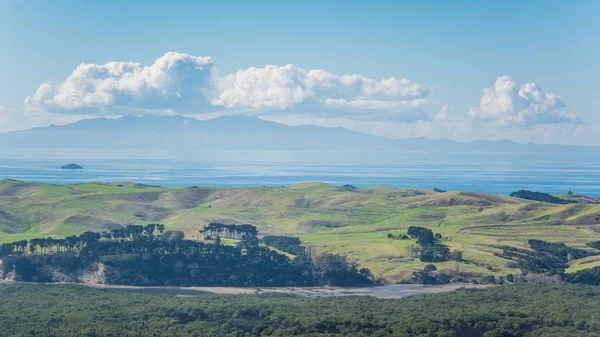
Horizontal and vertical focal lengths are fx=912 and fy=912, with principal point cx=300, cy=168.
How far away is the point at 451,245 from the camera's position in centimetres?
16300

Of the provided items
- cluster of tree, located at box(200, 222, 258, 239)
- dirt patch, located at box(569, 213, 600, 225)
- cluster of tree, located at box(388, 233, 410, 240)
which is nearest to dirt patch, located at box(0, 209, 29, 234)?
cluster of tree, located at box(200, 222, 258, 239)

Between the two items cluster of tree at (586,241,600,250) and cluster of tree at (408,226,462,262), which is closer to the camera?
cluster of tree at (408,226,462,262)

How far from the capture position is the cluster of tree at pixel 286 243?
159 metres

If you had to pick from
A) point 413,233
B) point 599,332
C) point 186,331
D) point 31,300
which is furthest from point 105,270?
point 599,332

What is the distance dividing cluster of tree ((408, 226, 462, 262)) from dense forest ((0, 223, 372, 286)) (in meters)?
14.9

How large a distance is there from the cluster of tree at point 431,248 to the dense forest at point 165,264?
588 inches

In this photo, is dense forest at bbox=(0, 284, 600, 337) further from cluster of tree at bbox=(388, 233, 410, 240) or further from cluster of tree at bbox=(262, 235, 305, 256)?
cluster of tree at bbox=(388, 233, 410, 240)

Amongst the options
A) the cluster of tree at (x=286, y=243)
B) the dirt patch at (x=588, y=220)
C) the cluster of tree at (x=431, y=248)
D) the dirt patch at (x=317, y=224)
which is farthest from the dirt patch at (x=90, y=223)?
the dirt patch at (x=588, y=220)

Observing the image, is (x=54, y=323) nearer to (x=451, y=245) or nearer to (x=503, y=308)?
(x=503, y=308)

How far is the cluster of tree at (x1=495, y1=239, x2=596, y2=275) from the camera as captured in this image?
142m

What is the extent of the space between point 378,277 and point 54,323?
60.8 metres

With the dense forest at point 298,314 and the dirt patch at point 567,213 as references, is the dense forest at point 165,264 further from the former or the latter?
the dirt patch at point 567,213

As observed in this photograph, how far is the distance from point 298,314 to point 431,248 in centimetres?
6625

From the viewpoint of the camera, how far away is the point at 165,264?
458ft
